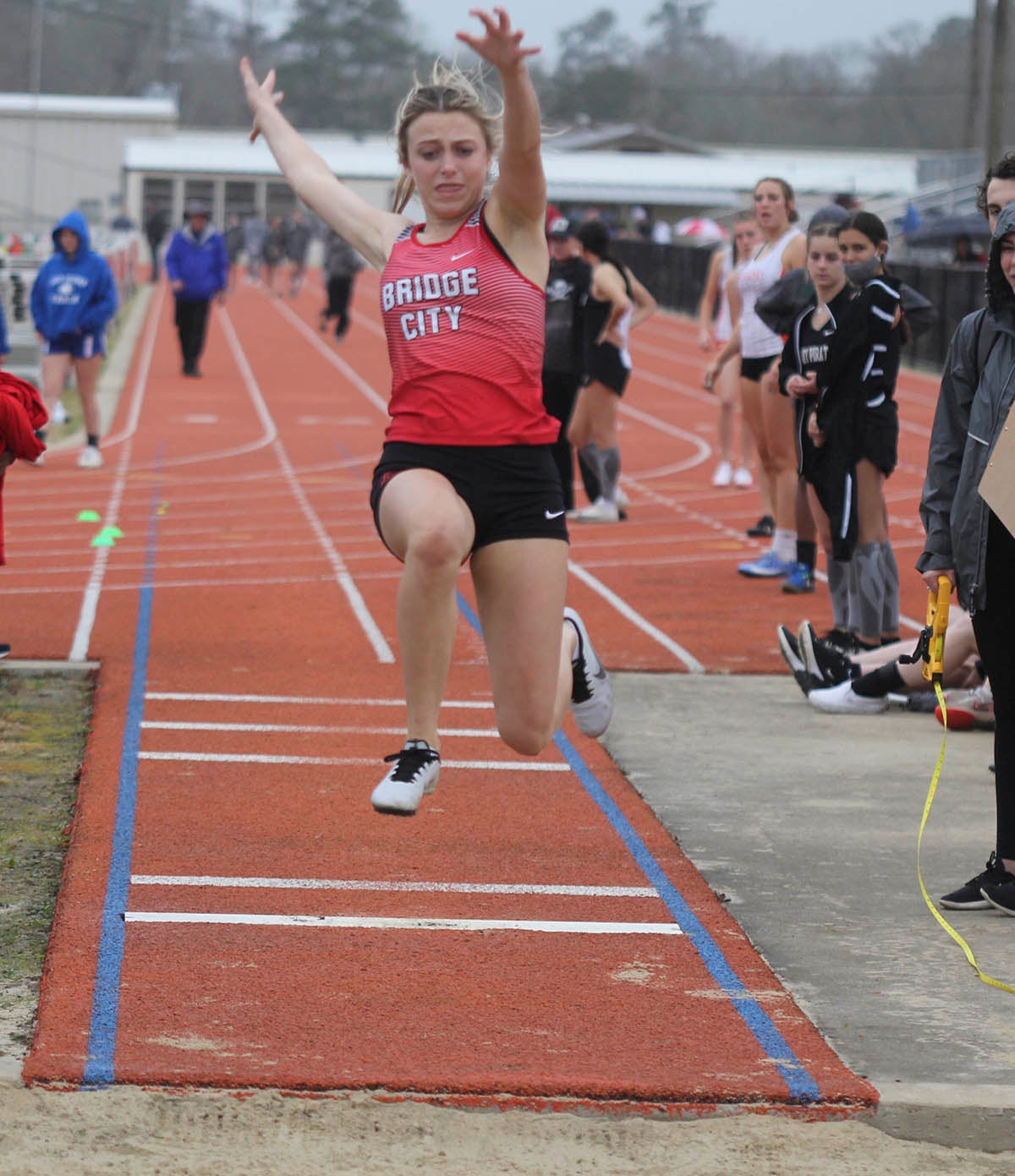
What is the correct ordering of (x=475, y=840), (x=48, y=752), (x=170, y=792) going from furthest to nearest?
(x=48, y=752)
(x=170, y=792)
(x=475, y=840)

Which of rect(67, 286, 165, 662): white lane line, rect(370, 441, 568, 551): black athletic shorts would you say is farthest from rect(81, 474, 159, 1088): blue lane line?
rect(370, 441, 568, 551): black athletic shorts

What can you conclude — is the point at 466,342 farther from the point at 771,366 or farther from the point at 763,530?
the point at 763,530

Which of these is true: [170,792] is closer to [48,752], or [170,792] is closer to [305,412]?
[48,752]

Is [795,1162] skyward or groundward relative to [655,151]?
groundward

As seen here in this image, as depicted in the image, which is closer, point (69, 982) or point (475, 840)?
point (69, 982)

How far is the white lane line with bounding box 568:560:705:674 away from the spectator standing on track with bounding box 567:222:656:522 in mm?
1416

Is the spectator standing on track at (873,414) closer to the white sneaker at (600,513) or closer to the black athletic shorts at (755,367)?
the black athletic shorts at (755,367)

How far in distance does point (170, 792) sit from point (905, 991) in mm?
2761

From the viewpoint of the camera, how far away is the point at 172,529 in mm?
13062

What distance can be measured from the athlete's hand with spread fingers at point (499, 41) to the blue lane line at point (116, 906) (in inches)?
92.3

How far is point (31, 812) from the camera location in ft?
20.8

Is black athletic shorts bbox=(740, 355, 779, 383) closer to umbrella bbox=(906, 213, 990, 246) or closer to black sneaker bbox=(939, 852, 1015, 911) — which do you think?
black sneaker bbox=(939, 852, 1015, 911)

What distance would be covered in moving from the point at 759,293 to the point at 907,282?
1920cm

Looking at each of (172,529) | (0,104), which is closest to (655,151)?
(0,104)
